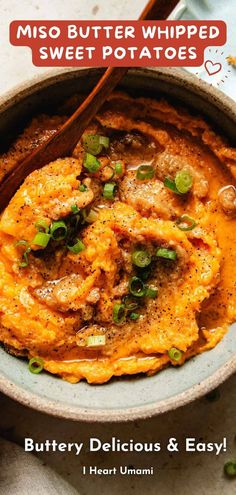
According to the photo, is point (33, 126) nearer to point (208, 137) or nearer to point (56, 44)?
point (56, 44)

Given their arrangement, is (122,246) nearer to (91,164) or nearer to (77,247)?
(77,247)

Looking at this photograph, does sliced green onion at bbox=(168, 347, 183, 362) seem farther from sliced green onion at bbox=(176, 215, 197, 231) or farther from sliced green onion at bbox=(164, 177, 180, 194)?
sliced green onion at bbox=(164, 177, 180, 194)

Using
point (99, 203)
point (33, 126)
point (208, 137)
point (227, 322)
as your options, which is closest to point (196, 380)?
point (227, 322)

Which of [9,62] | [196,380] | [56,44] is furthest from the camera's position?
[9,62]

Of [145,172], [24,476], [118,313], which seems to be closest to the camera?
[118,313]

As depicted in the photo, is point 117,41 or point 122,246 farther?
point 117,41

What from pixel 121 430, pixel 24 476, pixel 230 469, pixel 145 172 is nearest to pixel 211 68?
pixel 145 172

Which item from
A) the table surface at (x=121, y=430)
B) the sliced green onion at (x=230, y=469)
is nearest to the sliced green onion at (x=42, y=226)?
the table surface at (x=121, y=430)
